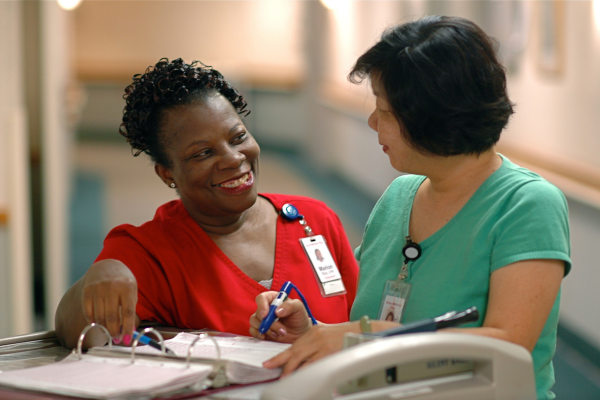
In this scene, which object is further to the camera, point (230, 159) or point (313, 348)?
point (230, 159)

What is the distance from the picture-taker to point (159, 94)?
173 centimetres

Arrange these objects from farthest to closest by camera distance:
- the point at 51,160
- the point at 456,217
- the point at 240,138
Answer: the point at 51,160
the point at 240,138
the point at 456,217

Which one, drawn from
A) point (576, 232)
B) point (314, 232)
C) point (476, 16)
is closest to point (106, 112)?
point (476, 16)

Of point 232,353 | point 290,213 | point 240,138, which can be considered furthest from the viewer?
point 290,213

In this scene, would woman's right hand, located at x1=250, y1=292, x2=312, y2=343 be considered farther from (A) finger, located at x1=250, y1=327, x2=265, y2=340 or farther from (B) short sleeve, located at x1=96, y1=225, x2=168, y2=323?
(B) short sleeve, located at x1=96, y1=225, x2=168, y2=323

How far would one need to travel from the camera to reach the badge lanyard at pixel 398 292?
4.64 feet

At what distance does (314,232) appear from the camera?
6.27ft

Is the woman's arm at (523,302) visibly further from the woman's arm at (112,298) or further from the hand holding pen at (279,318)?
the woman's arm at (112,298)

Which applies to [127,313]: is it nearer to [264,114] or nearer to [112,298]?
[112,298]

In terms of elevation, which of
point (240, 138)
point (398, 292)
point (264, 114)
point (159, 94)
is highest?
point (159, 94)

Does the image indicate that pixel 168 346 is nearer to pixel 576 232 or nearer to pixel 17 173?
pixel 17 173

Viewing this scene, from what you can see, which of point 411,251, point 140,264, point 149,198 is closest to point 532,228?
point 411,251

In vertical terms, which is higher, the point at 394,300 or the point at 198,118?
the point at 198,118

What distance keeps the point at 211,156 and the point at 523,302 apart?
2.97ft
